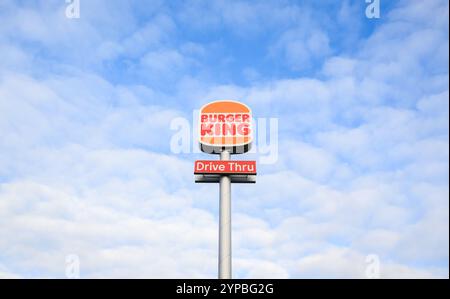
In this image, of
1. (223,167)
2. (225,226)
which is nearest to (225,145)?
(223,167)

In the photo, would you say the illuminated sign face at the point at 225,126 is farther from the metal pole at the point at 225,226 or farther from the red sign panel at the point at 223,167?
the red sign panel at the point at 223,167

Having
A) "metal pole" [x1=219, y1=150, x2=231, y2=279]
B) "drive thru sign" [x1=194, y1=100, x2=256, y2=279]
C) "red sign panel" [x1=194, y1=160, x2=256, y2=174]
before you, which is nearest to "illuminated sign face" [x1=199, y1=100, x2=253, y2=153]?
"drive thru sign" [x1=194, y1=100, x2=256, y2=279]

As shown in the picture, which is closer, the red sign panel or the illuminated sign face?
the red sign panel

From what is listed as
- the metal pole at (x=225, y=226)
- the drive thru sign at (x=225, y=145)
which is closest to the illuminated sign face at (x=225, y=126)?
the drive thru sign at (x=225, y=145)

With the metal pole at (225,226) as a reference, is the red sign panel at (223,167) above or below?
above

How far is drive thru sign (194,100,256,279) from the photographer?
27031mm

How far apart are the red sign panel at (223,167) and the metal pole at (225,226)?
53 centimetres

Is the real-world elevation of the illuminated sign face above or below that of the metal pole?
above

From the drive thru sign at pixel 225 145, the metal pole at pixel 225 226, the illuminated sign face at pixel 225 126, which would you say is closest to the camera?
the metal pole at pixel 225 226

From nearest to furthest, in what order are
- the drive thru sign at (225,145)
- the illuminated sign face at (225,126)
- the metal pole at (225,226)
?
the metal pole at (225,226)
the drive thru sign at (225,145)
the illuminated sign face at (225,126)

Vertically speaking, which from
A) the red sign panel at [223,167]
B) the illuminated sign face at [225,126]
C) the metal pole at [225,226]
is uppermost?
the illuminated sign face at [225,126]

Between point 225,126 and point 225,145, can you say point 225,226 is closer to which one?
point 225,145

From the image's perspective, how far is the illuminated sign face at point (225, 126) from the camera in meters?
27.8

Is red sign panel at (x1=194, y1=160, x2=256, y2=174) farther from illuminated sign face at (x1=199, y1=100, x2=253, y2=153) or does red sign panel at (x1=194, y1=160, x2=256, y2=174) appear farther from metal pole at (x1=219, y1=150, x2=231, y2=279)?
illuminated sign face at (x1=199, y1=100, x2=253, y2=153)
